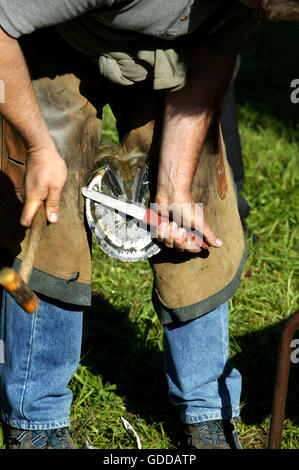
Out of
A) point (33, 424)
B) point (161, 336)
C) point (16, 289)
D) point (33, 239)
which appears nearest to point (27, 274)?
point (33, 239)

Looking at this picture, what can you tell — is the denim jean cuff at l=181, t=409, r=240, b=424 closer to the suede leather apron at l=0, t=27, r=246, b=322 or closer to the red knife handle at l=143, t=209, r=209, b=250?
the suede leather apron at l=0, t=27, r=246, b=322

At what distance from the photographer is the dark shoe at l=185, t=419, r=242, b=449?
190 cm

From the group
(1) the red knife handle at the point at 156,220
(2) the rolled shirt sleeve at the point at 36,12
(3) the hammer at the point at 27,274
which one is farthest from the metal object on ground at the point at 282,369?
(2) the rolled shirt sleeve at the point at 36,12

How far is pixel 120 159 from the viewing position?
5.75 feet

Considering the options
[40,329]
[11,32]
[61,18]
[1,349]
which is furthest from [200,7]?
[1,349]

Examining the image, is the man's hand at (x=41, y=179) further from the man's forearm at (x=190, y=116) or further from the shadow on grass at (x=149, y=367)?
the shadow on grass at (x=149, y=367)

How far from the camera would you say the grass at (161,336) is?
2.07 metres

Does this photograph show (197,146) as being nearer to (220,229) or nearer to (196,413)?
(220,229)

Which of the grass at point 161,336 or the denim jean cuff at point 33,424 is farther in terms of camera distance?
the grass at point 161,336

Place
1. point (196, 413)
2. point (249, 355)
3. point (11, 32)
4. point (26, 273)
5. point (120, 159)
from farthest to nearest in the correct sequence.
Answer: point (249, 355) → point (196, 413) → point (120, 159) → point (26, 273) → point (11, 32)

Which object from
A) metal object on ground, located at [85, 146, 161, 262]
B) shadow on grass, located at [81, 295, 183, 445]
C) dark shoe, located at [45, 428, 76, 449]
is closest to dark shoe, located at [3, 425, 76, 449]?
dark shoe, located at [45, 428, 76, 449]

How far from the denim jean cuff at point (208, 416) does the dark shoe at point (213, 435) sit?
0.05 feet
